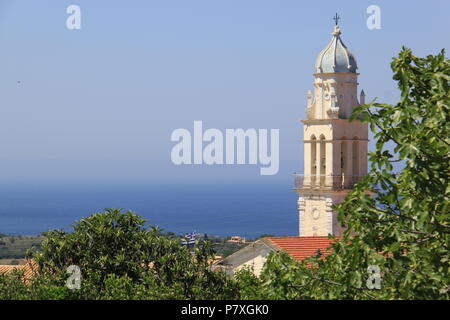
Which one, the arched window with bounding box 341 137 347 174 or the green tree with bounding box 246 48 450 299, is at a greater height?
the arched window with bounding box 341 137 347 174

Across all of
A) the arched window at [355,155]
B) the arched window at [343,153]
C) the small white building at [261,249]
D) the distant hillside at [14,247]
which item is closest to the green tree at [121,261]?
the small white building at [261,249]

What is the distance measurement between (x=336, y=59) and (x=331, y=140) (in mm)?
5001

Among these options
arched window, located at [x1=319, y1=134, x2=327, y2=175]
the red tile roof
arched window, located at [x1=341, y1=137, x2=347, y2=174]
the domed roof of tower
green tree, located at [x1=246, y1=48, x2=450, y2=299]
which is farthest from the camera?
arched window, located at [x1=341, y1=137, x2=347, y2=174]

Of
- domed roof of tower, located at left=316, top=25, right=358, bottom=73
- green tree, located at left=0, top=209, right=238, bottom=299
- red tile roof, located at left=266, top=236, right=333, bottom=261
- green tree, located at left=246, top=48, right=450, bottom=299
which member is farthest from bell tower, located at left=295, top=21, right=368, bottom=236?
green tree, located at left=246, top=48, right=450, bottom=299

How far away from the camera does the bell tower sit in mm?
62250

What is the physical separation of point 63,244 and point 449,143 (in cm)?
2030

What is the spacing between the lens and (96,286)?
1324 inches

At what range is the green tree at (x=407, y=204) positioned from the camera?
58.5 ft

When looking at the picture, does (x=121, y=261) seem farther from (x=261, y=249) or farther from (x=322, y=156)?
(x=322, y=156)

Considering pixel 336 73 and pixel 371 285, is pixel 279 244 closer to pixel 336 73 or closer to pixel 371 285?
pixel 336 73

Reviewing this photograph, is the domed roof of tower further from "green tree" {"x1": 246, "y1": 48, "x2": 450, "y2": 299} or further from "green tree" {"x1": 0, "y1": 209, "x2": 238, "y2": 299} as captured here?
"green tree" {"x1": 246, "y1": 48, "x2": 450, "y2": 299}

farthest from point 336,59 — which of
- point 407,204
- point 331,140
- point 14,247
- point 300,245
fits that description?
point 14,247

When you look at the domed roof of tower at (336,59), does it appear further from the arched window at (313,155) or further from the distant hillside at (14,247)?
the distant hillside at (14,247)
